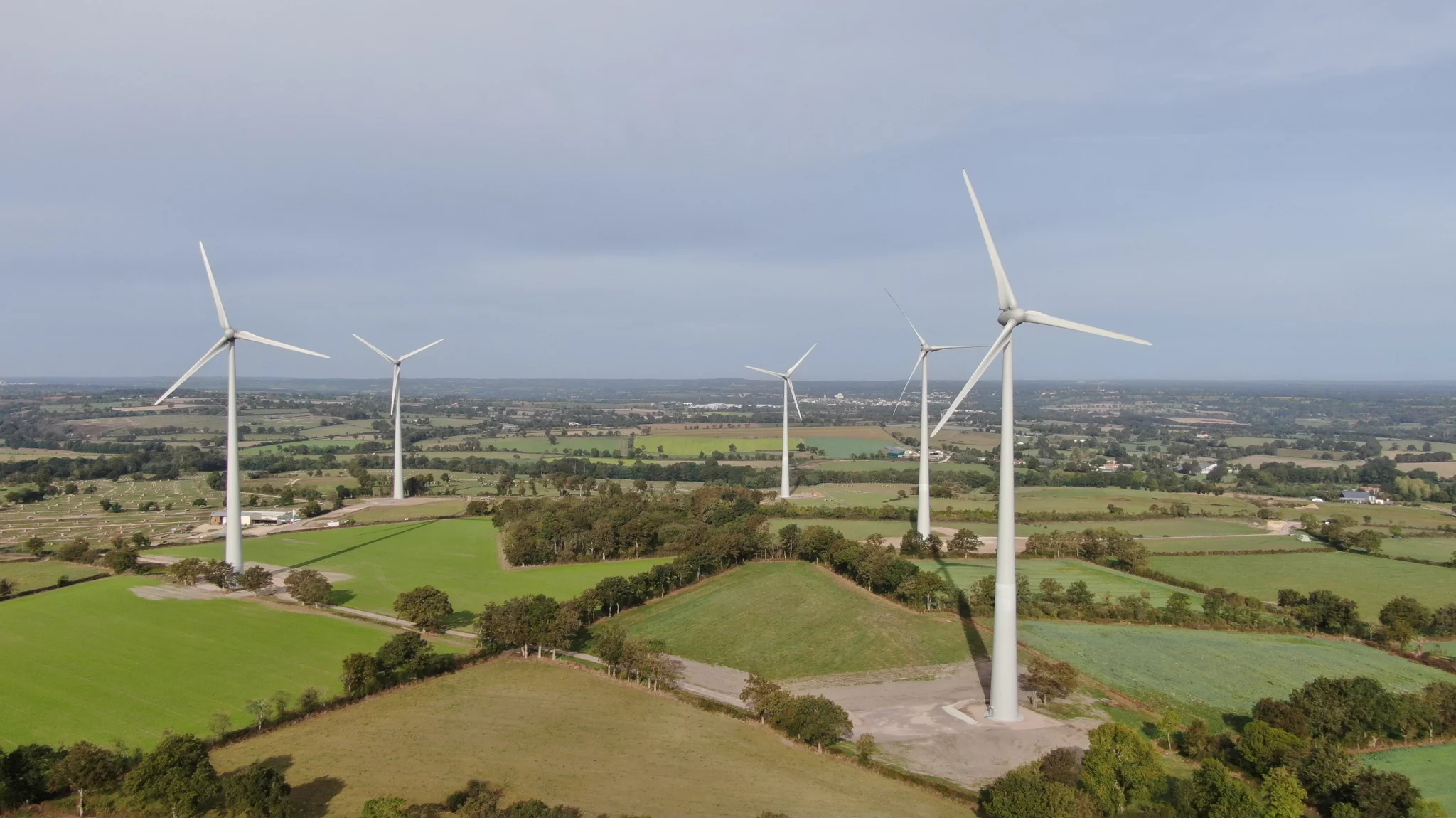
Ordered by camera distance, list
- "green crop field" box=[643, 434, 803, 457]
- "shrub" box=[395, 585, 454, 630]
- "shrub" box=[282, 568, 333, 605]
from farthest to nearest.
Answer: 1. "green crop field" box=[643, 434, 803, 457]
2. "shrub" box=[282, 568, 333, 605]
3. "shrub" box=[395, 585, 454, 630]

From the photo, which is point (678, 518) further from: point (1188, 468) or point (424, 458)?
point (1188, 468)

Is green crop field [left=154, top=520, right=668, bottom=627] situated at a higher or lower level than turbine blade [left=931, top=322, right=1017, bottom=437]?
lower

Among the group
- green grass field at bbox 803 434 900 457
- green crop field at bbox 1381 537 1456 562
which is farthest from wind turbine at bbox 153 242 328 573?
green grass field at bbox 803 434 900 457

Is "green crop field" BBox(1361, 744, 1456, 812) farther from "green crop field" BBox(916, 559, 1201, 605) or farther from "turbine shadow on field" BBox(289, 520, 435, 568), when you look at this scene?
"turbine shadow on field" BBox(289, 520, 435, 568)

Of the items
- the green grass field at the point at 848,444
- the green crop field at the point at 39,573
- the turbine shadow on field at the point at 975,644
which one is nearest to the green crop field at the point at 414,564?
the green crop field at the point at 39,573

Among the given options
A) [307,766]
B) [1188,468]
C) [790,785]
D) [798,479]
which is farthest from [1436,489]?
[307,766]

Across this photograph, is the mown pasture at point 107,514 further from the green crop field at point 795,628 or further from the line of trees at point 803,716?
the line of trees at point 803,716

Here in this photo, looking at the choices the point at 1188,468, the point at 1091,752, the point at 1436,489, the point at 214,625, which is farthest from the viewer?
the point at 1188,468
